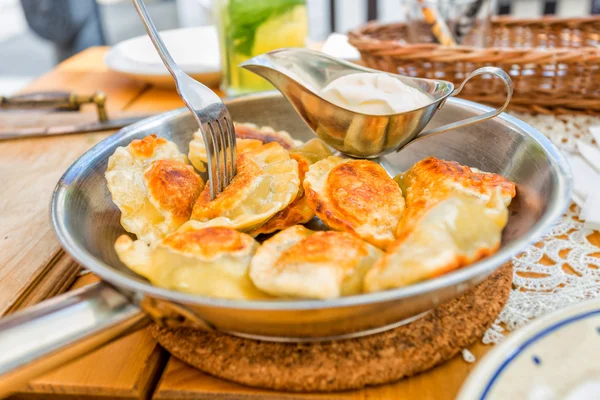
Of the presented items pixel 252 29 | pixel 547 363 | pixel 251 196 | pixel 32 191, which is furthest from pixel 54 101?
Result: pixel 547 363

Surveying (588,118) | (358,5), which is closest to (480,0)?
(588,118)

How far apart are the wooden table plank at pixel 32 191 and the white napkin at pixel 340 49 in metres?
0.63

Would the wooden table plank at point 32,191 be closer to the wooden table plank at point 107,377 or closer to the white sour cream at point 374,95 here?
the wooden table plank at point 107,377

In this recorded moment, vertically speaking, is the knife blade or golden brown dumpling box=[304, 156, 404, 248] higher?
golden brown dumpling box=[304, 156, 404, 248]

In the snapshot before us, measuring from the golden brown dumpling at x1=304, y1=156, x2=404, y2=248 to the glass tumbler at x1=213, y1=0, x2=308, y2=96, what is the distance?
2.23 feet

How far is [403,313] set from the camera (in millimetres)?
588

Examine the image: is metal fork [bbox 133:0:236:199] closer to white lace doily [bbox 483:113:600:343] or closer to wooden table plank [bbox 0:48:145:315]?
wooden table plank [bbox 0:48:145:315]

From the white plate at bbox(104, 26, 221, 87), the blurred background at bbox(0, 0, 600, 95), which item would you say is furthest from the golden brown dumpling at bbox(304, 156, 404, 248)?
the blurred background at bbox(0, 0, 600, 95)

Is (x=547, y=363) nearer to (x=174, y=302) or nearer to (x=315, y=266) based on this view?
(x=315, y=266)

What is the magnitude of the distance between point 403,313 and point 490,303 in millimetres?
163

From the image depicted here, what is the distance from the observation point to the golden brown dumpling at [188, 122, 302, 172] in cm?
97

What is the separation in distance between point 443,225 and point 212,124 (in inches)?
15.4

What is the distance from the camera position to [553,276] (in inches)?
31.0

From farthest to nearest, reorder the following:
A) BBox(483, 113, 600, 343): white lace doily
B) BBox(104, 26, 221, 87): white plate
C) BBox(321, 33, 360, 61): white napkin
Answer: BBox(321, 33, 360, 61): white napkin
BBox(104, 26, 221, 87): white plate
BBox(483, 113, 600, 343): white lace doily
